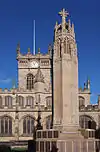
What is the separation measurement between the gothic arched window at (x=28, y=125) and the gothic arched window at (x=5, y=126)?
2918 millimetres

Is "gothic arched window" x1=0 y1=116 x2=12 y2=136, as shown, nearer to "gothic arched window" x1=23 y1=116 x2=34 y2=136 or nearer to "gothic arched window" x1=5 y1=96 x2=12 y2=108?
"gothic arched window" x1=23 y1=116 x2=34 y2=136

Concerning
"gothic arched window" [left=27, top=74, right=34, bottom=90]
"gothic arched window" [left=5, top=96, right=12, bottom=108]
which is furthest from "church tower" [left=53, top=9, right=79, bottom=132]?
"gothic arched window" [left=27, top=74, right=34, bottom=90]

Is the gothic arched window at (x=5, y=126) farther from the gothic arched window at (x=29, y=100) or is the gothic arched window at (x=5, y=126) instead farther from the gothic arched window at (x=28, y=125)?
the gothic arched window at (x=29, y=100)

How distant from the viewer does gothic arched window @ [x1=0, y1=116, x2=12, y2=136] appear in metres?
66.6

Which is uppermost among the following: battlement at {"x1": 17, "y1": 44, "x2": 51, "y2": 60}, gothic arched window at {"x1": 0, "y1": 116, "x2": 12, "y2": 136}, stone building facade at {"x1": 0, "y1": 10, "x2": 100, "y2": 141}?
battlement at {"x1": 17, "y1": 44, "x2": 51, "y2": 60}

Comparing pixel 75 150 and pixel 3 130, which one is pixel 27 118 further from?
pixel 75 150

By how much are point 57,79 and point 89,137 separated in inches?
200

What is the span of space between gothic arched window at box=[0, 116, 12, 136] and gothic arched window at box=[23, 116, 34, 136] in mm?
2918

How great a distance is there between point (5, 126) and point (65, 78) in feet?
143

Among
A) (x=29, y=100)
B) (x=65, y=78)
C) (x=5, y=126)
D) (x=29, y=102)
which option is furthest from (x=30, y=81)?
(x=65, y=78)

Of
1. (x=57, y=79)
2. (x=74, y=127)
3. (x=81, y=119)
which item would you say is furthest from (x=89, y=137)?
(x=81, y=119)

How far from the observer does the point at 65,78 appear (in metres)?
25.5

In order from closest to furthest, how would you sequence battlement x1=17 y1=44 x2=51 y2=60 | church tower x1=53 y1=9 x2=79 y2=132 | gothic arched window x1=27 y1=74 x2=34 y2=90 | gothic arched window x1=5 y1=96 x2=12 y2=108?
church tower x1=53 y1=9 x2=79 y2=132
gothic arched window x1=5 y1=96 x2=12 y2=108
gothic arched window x1=27 y1=74 x2=34 y2=90
battlement x1=17 y1=44 x2=51 y2=60

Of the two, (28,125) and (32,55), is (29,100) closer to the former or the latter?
(28,125)
